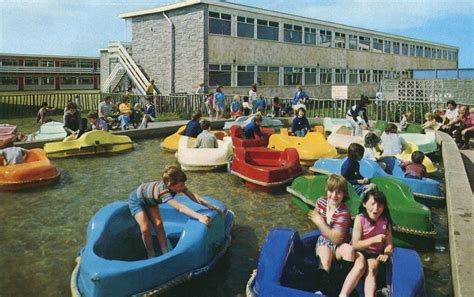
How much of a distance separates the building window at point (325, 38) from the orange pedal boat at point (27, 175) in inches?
992

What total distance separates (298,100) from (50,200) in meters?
12.8

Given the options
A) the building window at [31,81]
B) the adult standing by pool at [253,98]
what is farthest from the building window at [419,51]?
the building window at [31,81]

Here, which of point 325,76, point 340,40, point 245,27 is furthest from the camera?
point 340,40

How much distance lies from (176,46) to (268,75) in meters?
6.00

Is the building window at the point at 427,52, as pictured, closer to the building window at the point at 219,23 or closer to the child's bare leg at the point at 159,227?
the building window at the point at 219,23

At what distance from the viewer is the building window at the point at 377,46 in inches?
1469

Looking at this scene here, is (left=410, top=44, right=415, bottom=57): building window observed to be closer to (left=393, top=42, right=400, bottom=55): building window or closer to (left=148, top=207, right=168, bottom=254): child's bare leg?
(left=393, top=42, right=400, bottom=55): building window

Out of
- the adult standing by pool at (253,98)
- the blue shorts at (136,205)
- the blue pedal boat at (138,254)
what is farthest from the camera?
the adult standing by pool at (253,98)

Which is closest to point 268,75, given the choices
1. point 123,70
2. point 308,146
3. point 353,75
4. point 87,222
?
point 123,70

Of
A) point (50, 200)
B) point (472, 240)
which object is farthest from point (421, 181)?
point (50, 200)

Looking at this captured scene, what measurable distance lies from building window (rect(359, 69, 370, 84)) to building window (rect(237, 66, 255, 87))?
13.3m

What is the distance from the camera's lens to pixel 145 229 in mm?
4875

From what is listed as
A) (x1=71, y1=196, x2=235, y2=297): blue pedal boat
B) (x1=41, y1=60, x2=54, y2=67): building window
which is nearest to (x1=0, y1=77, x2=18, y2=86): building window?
(x1=41, y1=60, x2=54, y2=67): building window

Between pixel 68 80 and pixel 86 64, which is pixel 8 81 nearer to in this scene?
pixel 68 80
